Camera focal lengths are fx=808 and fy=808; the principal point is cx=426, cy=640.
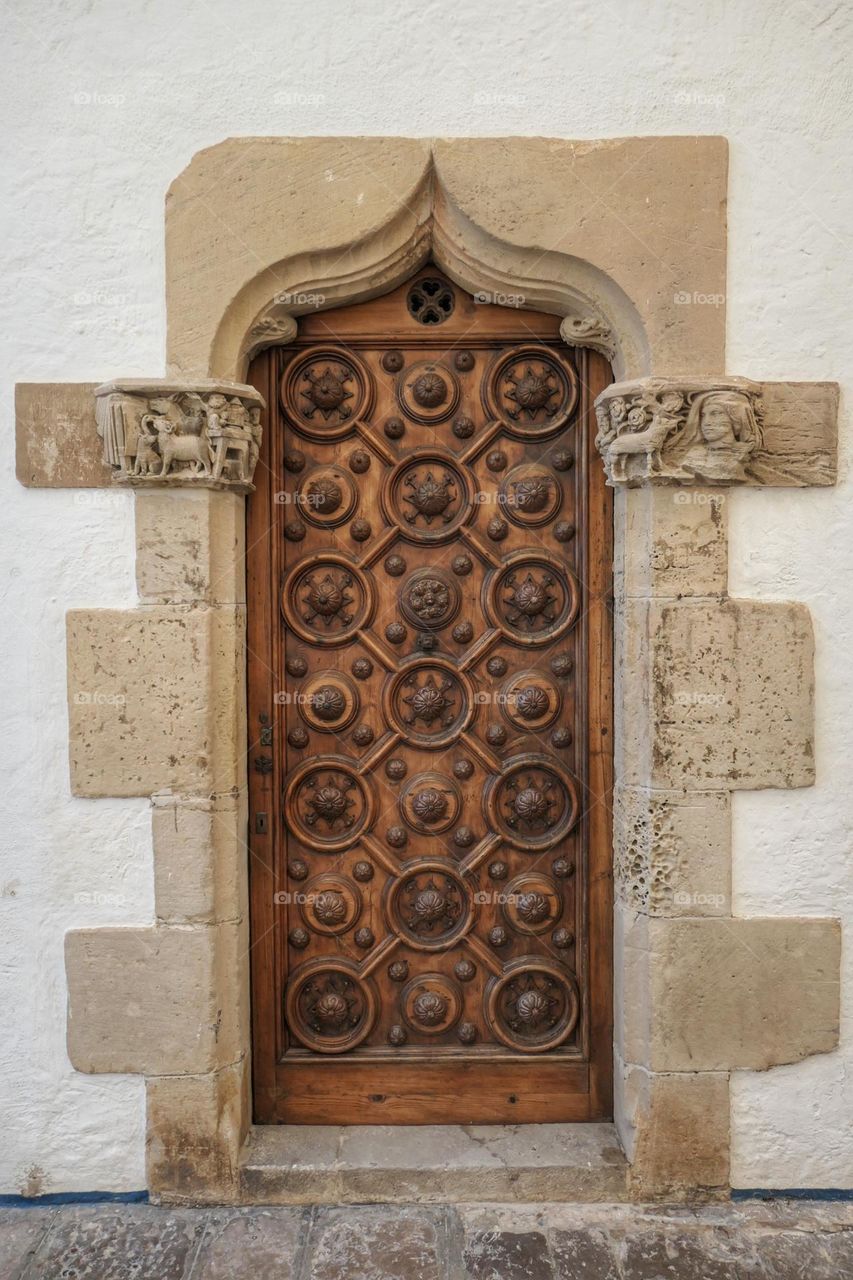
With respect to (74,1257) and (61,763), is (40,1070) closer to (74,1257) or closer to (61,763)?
(74,1257)

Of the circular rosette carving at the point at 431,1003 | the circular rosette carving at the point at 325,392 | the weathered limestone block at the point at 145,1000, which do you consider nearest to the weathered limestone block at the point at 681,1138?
the circular rosette carving at the point at 431,1003

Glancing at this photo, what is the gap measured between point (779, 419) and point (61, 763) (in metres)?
2.48

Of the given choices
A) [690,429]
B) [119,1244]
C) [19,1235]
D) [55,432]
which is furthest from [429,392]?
[19,1235]

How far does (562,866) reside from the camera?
108 inches

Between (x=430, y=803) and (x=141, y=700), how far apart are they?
99 centimetres

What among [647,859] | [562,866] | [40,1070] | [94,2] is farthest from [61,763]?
[94,2]

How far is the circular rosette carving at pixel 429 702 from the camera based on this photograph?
274cm

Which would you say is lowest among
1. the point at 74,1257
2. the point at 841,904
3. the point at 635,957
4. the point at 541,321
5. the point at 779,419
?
the point at 74,1257

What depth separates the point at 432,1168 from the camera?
8.36 ft

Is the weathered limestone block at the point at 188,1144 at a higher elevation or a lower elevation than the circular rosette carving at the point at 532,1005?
lower

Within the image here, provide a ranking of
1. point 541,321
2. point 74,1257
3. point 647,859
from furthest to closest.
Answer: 1. point 541,321
2. point 647,859
3. point 74,1257

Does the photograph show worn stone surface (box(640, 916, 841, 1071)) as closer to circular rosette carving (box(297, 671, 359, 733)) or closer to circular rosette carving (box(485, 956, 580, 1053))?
circular rosette carving (box(485, 956, 580, 1053))

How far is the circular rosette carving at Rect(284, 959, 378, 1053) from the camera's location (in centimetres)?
276

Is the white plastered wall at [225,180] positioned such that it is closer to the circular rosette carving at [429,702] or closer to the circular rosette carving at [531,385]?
the circular rosette carving at [531,385]
